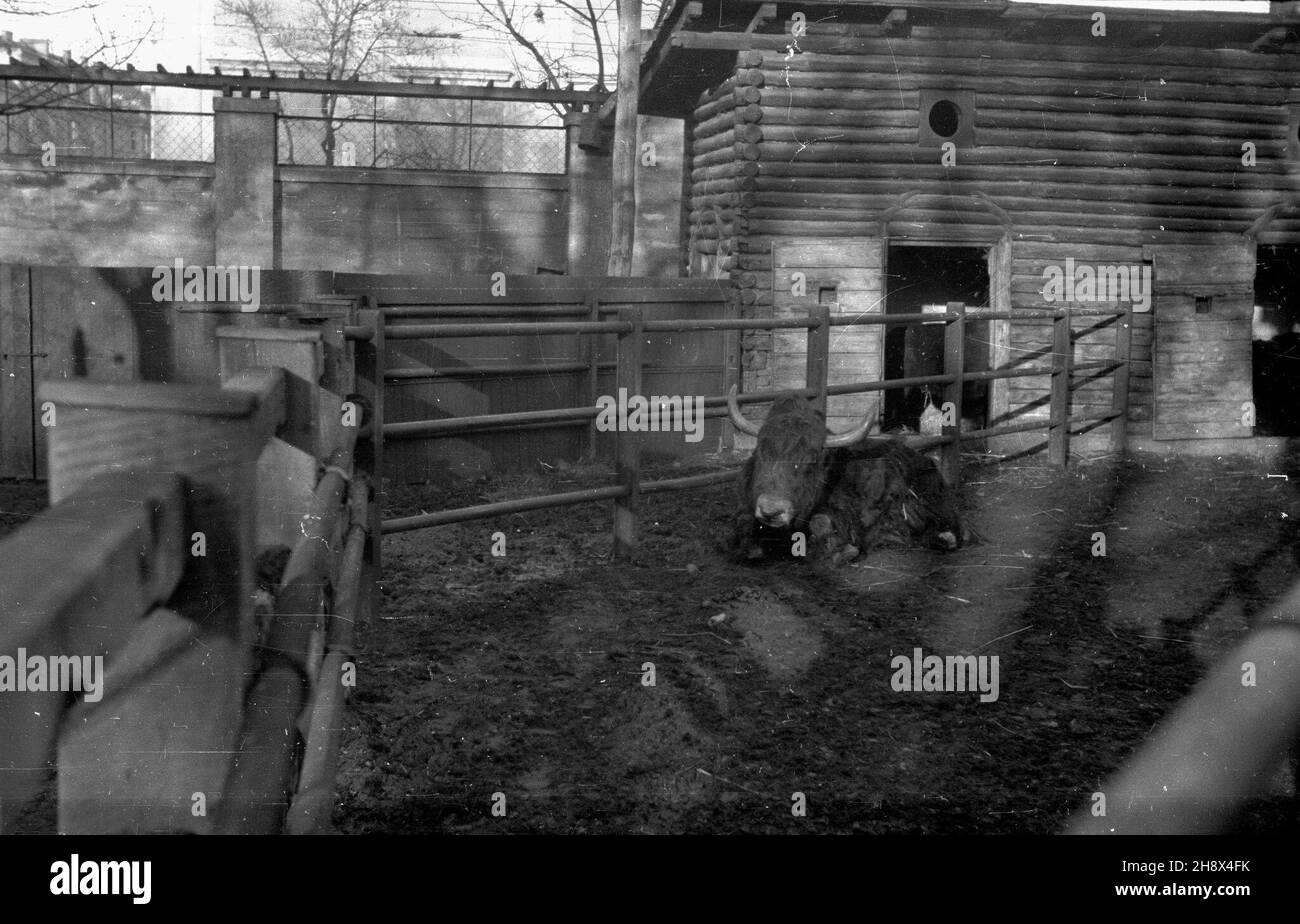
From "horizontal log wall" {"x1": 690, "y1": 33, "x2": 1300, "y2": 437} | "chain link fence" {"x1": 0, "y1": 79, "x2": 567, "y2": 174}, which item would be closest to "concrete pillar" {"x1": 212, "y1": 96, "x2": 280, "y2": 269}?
"chain link fence" {"x1": 0, "y1": 79, "x2": 567, "y2": 174}

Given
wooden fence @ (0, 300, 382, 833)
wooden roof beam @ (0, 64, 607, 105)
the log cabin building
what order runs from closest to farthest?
1. wooden fence @ (0, 300, 382, 833)
2. the log cabin building
3. wooden roof beam @ (0, 64, 607, 105)

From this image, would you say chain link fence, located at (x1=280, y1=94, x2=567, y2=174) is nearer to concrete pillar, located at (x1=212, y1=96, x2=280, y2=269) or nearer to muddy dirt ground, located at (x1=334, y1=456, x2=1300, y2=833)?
concrete pillar, located at (x1=212, y1=96, x2=280, y2=269)

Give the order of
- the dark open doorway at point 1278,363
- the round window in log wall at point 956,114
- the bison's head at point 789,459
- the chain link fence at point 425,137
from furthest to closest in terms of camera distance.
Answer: the chain link fence at point 425,137 < the dark open doorway at point 1278,363 < the round window in log wall at point 956,114 < the bison's head at point 789,459

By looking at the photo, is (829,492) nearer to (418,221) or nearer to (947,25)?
(947,25)

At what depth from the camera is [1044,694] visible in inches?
194

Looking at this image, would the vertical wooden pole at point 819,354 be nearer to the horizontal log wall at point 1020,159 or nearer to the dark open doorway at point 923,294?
the horizontal log wall at point 1020,159

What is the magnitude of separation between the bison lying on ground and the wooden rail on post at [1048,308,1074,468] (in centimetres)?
380

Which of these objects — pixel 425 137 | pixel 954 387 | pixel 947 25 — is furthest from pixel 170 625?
pixel 425 137

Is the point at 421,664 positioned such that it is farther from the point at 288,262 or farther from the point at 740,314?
the point at 288,262

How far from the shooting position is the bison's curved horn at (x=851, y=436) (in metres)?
7.70

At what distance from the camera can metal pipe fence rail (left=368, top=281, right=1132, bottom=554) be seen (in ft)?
19.3

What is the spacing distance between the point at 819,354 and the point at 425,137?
1608cm

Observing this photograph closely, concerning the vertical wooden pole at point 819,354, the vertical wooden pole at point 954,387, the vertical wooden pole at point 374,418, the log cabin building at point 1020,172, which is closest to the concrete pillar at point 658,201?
the log cabin building at point 1020,172
